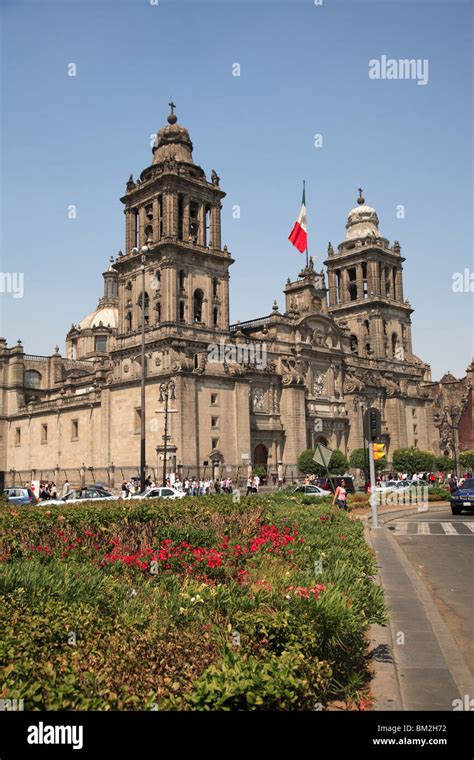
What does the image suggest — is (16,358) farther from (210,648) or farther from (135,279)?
(210,648)

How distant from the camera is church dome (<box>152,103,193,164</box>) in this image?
55.6 meters

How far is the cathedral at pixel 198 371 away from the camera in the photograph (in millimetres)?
50625

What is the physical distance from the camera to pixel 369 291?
7650 cm

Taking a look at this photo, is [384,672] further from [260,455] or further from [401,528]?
[260,455]

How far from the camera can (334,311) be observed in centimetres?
7906

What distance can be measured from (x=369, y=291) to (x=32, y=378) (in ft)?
131

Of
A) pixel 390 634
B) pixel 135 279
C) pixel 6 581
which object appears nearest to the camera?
pixel 6 581

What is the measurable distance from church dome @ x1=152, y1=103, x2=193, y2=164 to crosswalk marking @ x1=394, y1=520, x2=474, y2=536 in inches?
1529

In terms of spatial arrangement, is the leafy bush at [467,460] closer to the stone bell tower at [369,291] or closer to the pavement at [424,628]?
the stone bell tower at [369,291]

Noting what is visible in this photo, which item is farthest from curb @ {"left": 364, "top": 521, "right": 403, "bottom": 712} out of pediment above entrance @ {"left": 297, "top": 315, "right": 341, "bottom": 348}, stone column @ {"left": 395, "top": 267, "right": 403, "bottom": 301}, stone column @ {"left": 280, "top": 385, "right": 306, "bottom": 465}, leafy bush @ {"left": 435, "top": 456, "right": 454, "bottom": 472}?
stone column @ {"left": 395, "top": 267, "right": 403, "bottom": 301}

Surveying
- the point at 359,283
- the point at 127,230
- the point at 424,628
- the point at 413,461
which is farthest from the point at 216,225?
the point at 424,628

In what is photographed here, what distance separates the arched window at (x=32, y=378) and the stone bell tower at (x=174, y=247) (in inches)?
921
